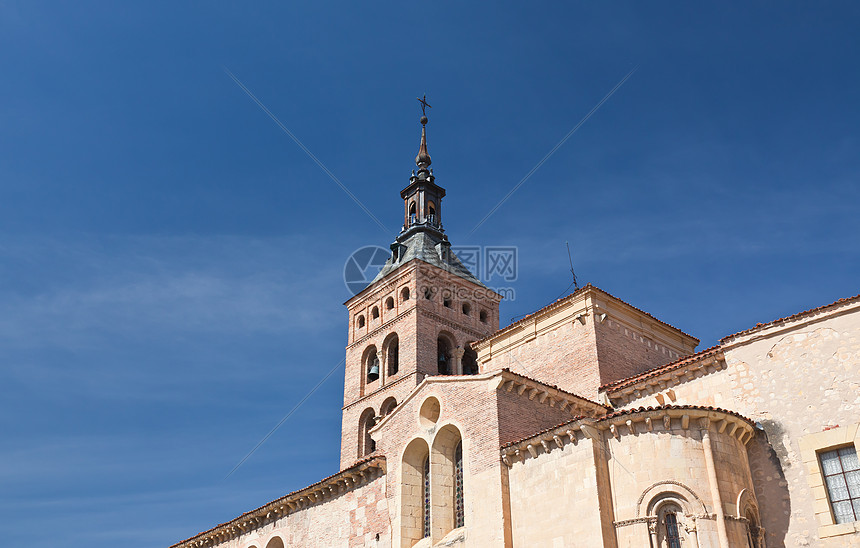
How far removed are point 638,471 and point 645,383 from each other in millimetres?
5047

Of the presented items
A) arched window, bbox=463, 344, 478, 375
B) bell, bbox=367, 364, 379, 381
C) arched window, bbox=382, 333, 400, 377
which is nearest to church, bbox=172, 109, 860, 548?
arched window, bbox=463, 344, 478, 375

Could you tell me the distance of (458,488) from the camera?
20.2m

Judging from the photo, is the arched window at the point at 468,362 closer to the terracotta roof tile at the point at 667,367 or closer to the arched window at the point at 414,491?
the terracotta roof tile at the point at 667,367

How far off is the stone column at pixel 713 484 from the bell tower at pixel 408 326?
22.4 m

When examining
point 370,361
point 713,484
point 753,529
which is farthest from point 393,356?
point 713,484

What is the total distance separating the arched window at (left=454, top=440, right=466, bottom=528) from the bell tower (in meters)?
16.7

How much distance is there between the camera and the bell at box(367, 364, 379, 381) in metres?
41.1

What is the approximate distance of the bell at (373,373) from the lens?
41.1 m

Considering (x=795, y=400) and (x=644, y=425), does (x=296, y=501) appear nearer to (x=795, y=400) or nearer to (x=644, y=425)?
(x=644, y=425)

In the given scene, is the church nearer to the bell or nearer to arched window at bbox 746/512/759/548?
arched window at bbox 746/512/759/548

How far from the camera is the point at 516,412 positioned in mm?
19375

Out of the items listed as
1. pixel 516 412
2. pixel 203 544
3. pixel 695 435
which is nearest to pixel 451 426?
pixel 516 412

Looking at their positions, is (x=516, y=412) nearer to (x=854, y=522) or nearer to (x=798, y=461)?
(x=798, y=461)

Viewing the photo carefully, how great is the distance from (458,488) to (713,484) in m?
7.25
